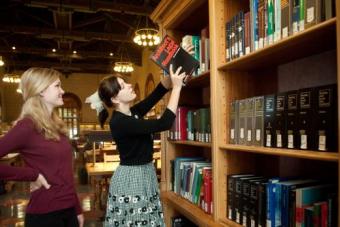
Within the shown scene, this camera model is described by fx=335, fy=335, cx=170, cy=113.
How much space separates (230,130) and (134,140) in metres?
0.57

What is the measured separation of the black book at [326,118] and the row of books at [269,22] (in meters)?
0.27

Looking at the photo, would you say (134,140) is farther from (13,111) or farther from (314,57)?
(13,111)

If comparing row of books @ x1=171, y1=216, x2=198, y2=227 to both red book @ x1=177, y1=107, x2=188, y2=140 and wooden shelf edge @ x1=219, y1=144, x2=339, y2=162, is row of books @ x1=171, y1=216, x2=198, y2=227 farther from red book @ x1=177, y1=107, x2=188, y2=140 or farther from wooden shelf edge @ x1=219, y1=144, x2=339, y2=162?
wooden shelf edge @ x1=219, y1=144, x2=339, y2=162

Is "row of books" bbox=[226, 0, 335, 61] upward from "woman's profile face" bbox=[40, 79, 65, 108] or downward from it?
upward

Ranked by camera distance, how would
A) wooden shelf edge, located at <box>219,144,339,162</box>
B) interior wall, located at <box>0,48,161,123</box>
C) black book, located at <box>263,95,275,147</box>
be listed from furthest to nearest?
interior wall, located at <box>0,48,161,123</box>
black book, located at <box>263,95,275,147</box>
wooden shelf edge, located at <box>219,144,339,162</box>

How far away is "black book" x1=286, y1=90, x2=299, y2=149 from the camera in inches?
56.7

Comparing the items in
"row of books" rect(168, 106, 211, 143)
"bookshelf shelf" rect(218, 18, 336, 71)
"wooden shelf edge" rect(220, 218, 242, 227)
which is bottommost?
"wooden shelf edge" rect(220, 218, 242, 227)

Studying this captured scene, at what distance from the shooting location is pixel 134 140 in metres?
1.99

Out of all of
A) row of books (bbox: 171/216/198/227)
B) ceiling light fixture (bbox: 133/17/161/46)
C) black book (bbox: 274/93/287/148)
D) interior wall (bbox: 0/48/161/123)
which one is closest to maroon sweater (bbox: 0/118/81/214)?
black book (bbox: 274/93/287/148)

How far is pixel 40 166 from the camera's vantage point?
167 centimetres

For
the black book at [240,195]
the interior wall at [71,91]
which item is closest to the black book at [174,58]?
the black book at [240,195]

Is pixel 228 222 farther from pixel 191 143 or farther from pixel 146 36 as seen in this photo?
pixel 146 36

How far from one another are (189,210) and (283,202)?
88 centimetres

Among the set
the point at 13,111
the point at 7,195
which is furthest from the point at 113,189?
the point at 13,111
